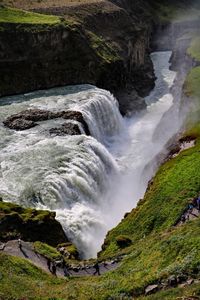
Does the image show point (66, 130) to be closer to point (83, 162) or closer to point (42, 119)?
point (42, 119)

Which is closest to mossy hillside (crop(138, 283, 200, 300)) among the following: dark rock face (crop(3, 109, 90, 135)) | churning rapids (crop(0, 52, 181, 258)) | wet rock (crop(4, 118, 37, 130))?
churning rapids (crop(0, 52, 181, 258))

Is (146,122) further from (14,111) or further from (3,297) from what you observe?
(3,297)

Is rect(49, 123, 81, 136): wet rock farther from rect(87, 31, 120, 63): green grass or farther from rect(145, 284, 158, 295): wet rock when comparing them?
rect(145, 284, 158, 295): wet rock

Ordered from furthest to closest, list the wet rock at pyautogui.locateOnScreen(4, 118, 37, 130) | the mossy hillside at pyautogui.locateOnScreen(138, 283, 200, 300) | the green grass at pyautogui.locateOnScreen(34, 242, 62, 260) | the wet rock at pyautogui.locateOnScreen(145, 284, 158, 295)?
the wet rock at pyautogui.locateOnScreen(4, 118, 37, 130), the green grass at pyautogui.locateOnScreen(34, 242, 62, 260), the wet rock at pyautogui.locateOnScreen(145, 284, 158, 295), the mossy hillside at pyautogui.locateOnScreen(138, 283, 200, 300)

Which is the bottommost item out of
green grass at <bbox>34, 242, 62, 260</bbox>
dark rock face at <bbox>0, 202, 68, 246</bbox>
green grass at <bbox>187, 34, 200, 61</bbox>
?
green grass at <bbox>187, 34, 200, 61</bbox>

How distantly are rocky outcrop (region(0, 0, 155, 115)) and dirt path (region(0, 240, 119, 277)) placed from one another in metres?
42.9

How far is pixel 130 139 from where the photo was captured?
234ft

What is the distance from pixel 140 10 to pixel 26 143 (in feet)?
292

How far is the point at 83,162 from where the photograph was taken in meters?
51.3

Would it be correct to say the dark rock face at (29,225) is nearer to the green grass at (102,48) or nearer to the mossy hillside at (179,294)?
the mossy hillside at (179,294)

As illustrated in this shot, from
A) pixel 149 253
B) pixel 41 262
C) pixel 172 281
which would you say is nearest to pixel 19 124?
pixel 41 262

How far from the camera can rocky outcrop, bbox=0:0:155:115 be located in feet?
249

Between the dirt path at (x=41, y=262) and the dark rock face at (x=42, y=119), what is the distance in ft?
84.9

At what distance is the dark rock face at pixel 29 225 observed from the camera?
1479 inches
